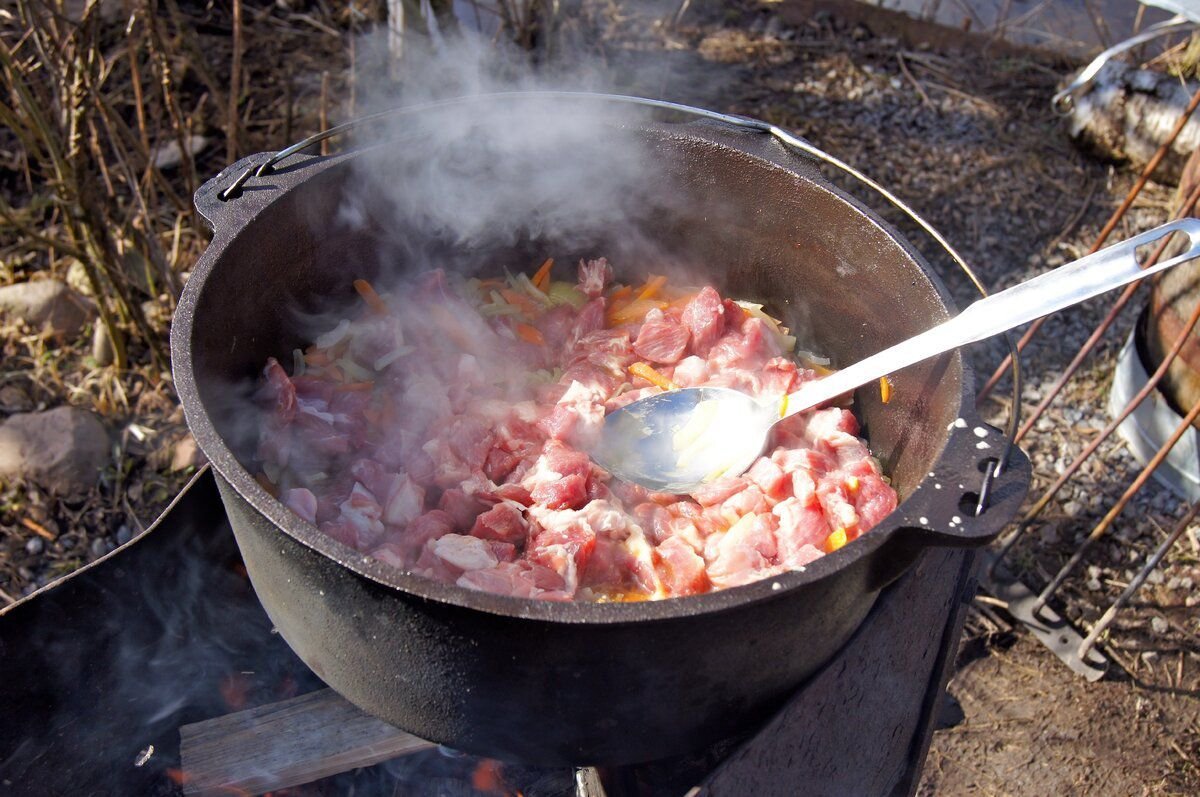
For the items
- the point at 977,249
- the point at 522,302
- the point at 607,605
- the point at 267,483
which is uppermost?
the point at 607,605

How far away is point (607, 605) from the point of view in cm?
168

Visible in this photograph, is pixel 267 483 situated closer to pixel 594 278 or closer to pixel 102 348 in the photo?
pixel 594 278

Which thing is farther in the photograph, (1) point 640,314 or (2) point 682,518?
(1) point 640,314

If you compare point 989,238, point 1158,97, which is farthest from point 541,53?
point 1158,97

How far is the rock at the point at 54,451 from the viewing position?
3840 millimetres

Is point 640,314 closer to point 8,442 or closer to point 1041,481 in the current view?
point 1041,481

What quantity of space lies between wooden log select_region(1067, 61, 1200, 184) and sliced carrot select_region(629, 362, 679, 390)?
432 centimetres

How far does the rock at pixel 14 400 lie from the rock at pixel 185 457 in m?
0.74

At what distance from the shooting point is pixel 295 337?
9.28 ft

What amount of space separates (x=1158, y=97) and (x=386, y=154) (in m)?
5.00

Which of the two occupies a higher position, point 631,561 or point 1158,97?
point 1158,97


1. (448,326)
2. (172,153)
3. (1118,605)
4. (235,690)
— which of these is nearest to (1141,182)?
(1118,605)

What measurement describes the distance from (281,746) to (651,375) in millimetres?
1525

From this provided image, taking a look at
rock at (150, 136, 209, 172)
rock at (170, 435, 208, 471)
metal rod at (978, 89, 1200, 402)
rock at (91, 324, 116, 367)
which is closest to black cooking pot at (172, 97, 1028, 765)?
metal rod at (978, 89, 1200, 402)
